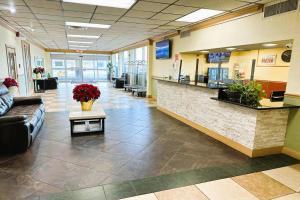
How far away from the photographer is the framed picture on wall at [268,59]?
A: 678cm

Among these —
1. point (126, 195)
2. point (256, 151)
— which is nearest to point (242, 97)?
point (256, 151)

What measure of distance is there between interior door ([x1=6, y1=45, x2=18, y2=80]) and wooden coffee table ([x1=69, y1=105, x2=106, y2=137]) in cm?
362

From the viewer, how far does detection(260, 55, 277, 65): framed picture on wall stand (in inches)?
267

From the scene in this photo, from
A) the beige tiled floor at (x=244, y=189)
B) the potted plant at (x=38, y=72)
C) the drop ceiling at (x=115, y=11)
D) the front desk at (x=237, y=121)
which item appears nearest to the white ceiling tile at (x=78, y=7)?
the drop ceiling at (x=115, y=11)

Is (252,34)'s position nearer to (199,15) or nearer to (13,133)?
(199,15)

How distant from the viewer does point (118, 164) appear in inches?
118

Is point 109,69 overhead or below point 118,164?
overhead

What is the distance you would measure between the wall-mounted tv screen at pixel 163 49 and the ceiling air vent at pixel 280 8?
4.01m

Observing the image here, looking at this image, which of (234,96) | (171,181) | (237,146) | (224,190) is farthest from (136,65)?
(224,190)

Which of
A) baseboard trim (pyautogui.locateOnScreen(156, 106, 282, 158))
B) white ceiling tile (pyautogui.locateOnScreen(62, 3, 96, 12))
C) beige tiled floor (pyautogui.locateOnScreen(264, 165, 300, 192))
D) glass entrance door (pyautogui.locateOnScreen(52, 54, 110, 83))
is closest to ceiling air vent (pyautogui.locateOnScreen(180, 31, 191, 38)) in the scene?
baseboard trim (pyautogui.locateOnScreen(156, 106, 282, 158))

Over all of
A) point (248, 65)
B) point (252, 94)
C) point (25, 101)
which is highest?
point (248, 65)

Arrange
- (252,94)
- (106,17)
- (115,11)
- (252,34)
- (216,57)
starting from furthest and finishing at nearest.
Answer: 1. (216,57)
2. (106,17)
3. (115,11)
4. (252,34)
5. (252,94)

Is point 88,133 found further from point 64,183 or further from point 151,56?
point 151,56

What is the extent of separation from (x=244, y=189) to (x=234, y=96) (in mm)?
1705
